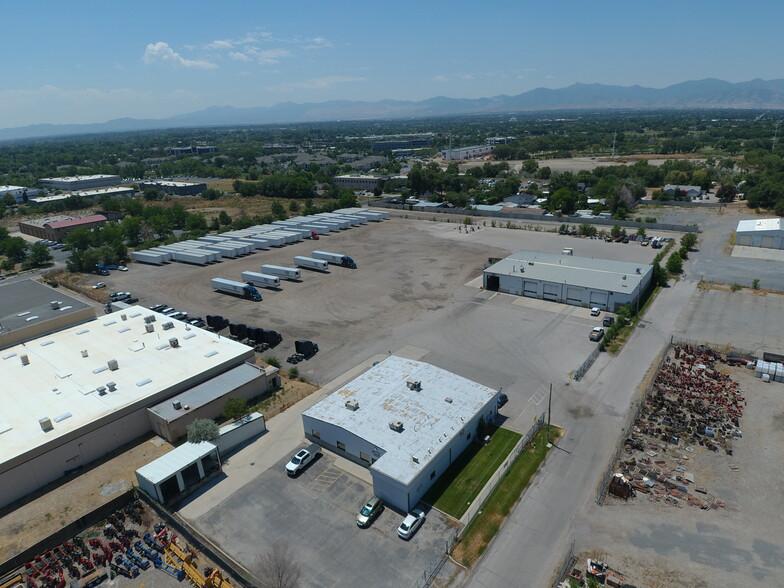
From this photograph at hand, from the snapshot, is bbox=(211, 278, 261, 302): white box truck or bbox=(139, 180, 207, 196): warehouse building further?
bbox=(139, 180, 207, 196): warehouse building

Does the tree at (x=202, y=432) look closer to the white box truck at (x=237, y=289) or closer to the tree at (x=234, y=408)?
the tree at (x=234, y=408)

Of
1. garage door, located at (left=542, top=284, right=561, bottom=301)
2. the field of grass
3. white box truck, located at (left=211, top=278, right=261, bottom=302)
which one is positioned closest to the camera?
the field of grass

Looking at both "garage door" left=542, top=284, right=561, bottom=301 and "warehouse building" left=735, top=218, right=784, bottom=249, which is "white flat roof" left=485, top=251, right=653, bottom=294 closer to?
"garage door" left=542, top=284, right=561, bottom=301

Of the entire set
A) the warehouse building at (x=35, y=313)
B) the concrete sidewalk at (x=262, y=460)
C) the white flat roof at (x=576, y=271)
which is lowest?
the concrete sidewalk at (x=262, y=460)

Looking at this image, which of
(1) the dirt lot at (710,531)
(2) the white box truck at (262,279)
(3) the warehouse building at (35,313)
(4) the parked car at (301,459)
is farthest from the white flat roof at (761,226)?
(3) the warehouse building at (35,313)

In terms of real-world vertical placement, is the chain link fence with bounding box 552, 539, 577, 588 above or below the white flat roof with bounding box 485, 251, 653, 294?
below

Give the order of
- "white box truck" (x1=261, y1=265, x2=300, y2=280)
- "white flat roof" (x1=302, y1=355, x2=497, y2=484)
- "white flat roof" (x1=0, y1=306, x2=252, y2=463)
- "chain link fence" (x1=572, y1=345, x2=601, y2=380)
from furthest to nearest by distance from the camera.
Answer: "white box truck" (x1=261, y1=265, x2=300, y2=280) < "chain link fence" (x1=572, y1=345, x2=601, y2=380) < "white flat roof" (x1=0, y1=306, x2=252, y2=463) < "white flat roof" (x1=302, y1=355, x2=497, y2=484)

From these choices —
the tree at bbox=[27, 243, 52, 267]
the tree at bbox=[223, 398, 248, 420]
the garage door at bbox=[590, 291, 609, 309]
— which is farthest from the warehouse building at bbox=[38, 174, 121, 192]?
the garage door at bbox=[590, 291, 609, 309]
